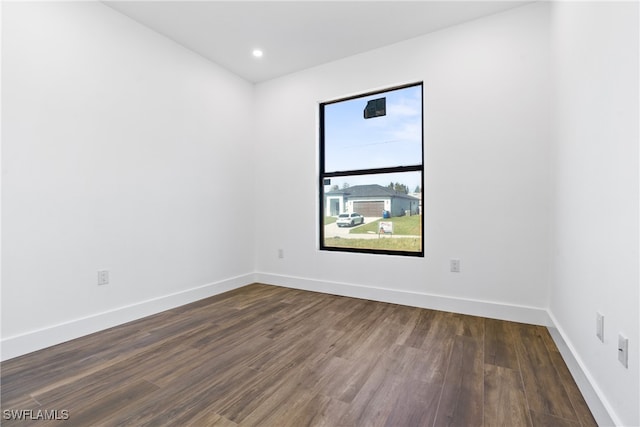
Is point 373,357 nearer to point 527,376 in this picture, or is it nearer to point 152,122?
point 527,376

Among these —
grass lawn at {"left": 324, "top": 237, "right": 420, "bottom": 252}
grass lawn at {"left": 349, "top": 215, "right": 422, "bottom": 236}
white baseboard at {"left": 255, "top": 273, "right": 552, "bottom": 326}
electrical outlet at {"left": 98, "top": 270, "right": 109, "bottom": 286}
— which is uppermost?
grass lawn at {"left": 349, "top": 215, "right": 422, "bottom": 236}

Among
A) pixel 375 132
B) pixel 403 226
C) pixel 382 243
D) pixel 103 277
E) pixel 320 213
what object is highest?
pixel 375 132

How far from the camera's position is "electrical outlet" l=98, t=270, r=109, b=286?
2291 mm

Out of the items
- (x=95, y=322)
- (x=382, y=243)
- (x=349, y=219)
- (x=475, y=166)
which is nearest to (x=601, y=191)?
(x=475, y=166)

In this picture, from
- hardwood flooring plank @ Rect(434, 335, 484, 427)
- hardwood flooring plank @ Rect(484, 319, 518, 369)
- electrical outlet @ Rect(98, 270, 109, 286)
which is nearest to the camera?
hardwood flooring plank @ Rect(434, 335, 484, 427)

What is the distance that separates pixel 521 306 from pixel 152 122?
12.1ft

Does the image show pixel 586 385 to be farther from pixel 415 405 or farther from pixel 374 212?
pixel 374 212

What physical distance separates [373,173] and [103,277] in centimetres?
274

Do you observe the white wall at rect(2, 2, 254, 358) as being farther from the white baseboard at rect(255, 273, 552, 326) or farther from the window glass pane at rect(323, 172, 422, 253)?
the window glass pane at rect(323, 172, 422, 253)

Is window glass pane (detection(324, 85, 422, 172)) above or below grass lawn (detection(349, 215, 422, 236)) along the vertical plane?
above

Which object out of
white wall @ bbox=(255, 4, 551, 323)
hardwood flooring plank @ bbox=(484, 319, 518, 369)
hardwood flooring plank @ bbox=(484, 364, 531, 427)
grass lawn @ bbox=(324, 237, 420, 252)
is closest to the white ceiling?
white wall @ bbox=(255, 4, 551, 323)

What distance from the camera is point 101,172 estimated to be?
91.1 inches

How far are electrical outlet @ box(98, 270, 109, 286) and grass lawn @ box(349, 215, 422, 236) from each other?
8.16 feet

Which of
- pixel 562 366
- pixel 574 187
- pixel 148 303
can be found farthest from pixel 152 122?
pixel 562 366
